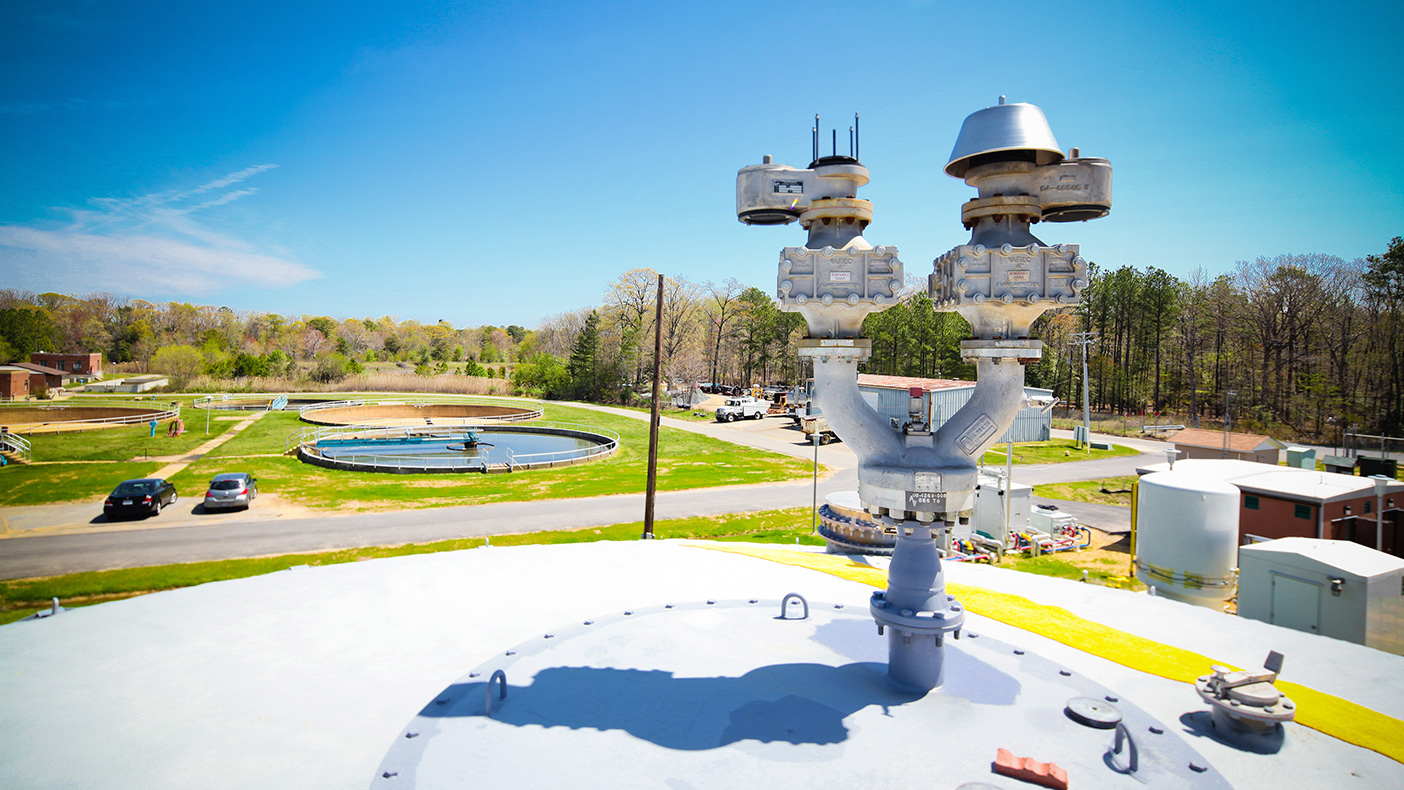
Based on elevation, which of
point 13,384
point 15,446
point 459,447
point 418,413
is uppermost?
point 13,384

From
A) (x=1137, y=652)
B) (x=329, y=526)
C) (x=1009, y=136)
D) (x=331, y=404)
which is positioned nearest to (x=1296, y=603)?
(x=1137, y=652)

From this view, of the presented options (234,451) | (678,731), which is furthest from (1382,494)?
(234,451)

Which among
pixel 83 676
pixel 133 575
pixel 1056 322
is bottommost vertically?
pixel 133 575

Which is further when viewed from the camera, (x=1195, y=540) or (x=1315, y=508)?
(x=1315, y=508)

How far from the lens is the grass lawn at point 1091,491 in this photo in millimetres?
28438

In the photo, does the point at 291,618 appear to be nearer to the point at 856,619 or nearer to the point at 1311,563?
the point at 856,619

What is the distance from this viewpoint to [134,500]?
68.3 ft

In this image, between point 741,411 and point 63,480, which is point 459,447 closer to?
point 63,480

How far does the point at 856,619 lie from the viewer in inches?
286

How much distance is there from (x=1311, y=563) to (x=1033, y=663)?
7.43 meters

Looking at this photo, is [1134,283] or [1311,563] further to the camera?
[1134,283]

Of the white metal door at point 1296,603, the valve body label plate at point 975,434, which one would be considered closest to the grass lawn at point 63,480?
the valve body label plate at point 975,434

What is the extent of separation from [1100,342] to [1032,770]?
7270 cm

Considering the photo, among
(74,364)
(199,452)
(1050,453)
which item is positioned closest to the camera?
(199,452)
